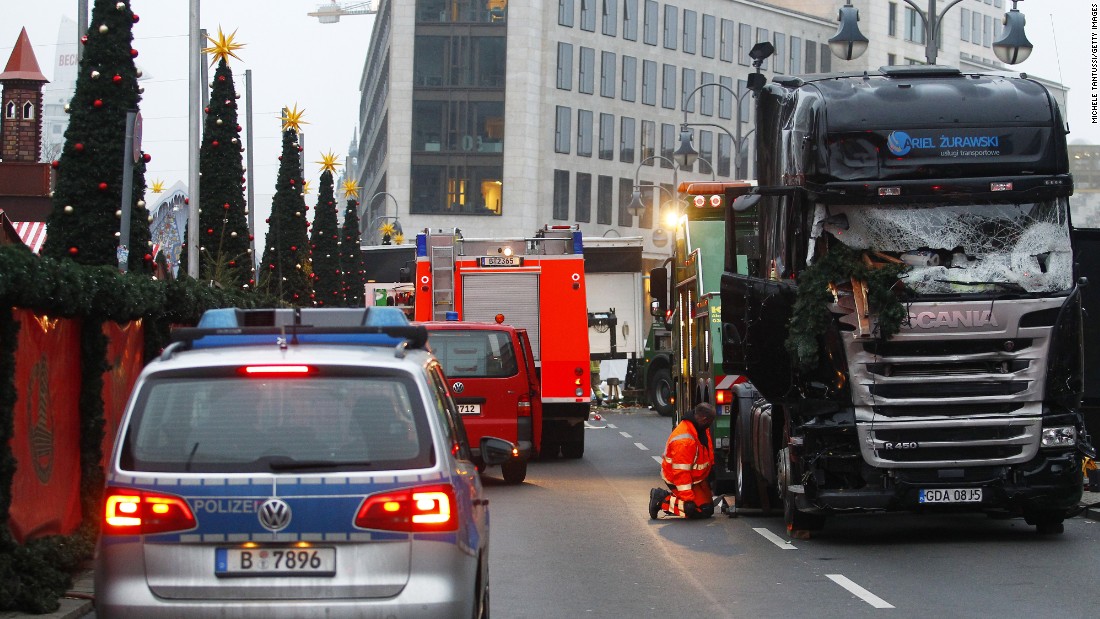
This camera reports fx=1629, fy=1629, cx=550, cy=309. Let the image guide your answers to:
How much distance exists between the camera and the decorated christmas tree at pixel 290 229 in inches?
1841

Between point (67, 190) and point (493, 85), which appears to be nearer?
point (67, 190)

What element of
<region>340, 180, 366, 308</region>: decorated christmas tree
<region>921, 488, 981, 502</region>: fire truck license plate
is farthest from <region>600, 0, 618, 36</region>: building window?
<region>921, 488, 981, 502</region>: fire truck license plate

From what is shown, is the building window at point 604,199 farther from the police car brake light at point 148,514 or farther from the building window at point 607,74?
the police car brake light at point 148,514

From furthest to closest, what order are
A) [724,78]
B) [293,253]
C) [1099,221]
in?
[724,78] → [1099,221] → [293,253]

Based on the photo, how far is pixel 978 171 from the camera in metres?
13.4

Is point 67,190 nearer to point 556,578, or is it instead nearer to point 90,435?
point 90,435

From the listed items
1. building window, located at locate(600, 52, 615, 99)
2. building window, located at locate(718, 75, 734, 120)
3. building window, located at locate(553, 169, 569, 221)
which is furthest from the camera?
building window, located at locate(718, 75, 734, 120)

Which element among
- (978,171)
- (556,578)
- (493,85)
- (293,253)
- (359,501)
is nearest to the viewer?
(359,501)

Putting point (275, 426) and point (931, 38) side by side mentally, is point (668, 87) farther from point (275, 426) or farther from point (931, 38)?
point (275, 426)

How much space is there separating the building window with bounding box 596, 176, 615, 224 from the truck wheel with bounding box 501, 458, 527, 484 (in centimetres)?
7045

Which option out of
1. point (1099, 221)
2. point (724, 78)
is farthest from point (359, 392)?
point (724, 78)

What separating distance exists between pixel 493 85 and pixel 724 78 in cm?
1764

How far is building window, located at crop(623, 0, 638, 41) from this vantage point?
90938 mm

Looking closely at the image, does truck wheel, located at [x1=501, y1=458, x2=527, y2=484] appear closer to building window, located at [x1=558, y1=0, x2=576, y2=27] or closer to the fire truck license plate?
the fire truck license plate
